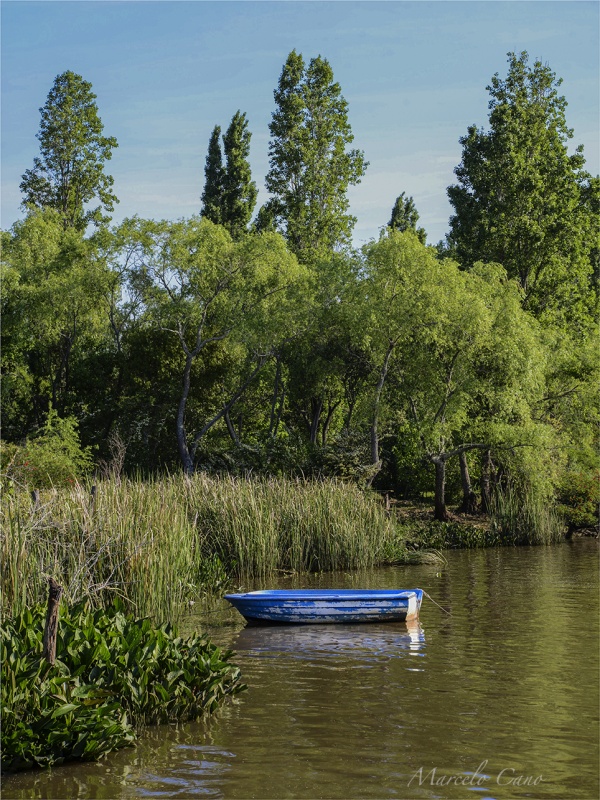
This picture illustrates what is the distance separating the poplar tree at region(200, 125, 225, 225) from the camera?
43719mm

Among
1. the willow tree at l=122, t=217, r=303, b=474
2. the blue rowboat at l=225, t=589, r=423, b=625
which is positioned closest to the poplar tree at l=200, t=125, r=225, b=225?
the willow tree at l=122, t=217, r=303, b=474

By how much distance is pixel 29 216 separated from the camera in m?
38.2

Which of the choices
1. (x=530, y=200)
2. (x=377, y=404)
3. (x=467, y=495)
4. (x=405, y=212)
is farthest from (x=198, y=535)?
(x=405, y=212)

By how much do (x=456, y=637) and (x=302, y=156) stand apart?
99.4ft

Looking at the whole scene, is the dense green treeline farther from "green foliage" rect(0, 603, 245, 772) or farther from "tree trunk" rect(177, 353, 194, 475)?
"green foliage" rect(0, 603, 245, 772)

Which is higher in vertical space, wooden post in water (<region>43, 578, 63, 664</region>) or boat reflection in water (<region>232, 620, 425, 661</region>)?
wooden post in water (<region>43, 578, 63, 664</region>)

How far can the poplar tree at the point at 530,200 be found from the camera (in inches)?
1474

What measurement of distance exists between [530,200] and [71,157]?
18628 mm

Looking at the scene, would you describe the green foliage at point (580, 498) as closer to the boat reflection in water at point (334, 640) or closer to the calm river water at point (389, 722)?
the calm river water at point (389, 722)

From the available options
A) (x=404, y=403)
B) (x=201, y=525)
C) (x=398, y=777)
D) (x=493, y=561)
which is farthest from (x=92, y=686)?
(x=404, y=403)

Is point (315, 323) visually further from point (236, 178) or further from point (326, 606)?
point (326, 606)

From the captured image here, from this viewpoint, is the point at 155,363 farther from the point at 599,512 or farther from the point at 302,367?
the point at 599,512

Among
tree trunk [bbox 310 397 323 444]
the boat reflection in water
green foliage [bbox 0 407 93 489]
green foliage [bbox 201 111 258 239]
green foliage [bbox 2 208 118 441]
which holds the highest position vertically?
green foliage [bbox 201 111 258 239]

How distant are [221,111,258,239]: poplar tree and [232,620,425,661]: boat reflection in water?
31.1 meters
